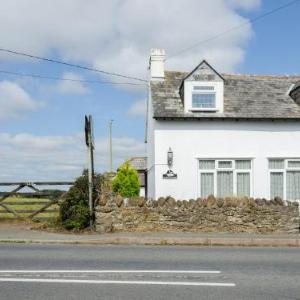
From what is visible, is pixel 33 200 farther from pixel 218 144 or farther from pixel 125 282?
pixel 125 282

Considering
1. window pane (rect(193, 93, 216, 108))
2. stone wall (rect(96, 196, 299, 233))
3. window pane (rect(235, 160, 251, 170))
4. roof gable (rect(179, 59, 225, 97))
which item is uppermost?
roof gable (rect(179, 59, 225, 97))

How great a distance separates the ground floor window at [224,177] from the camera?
21.5 m

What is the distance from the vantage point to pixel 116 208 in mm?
17094

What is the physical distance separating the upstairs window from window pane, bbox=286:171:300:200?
4639 millimetres

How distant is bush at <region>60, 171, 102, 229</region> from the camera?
16.7 meters

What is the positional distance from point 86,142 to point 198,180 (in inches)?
253

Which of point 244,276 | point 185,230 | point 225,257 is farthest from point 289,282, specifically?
point 185,230

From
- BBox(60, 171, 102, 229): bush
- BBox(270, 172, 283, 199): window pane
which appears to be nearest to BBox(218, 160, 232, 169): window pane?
BBox(270, 172, 283, 199): window pane

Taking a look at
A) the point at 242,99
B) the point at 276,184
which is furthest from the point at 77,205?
the point at 242,99

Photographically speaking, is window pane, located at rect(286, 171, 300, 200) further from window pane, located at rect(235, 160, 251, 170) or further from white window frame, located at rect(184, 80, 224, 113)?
white window frame, located at rect(184, 80, 224, 113)

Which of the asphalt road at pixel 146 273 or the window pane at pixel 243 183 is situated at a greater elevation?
the window pane at pixel 243 183

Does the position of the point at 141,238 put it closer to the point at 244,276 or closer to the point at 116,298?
the point at 244,276

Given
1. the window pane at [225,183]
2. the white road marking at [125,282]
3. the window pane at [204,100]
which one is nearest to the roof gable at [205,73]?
the window pane at [204,100]

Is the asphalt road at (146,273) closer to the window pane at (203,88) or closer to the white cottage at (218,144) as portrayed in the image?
the white cottage at (218,144)
